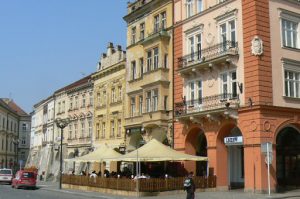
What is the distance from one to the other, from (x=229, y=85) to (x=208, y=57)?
291cm

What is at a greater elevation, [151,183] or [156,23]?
[156,23]

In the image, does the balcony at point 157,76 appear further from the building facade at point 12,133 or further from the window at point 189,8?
the building facade at point 12,133

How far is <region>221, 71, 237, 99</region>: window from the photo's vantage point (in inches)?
1253

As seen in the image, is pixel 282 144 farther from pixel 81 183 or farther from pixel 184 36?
pixel 81 183

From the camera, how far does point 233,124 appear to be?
31984mm

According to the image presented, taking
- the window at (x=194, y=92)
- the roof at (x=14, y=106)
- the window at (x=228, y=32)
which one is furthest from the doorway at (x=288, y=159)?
the roof at (x=14, y=106)

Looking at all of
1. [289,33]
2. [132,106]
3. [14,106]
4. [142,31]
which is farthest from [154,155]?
[14,106]

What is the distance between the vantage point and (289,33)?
105 feet

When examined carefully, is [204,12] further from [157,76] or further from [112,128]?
[112,128]

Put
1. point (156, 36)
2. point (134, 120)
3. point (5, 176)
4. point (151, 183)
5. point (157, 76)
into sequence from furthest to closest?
point (5, 176), point (134, 120), point (156, 36), point (157, 76), point (151, 183)

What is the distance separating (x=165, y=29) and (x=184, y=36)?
2.72m

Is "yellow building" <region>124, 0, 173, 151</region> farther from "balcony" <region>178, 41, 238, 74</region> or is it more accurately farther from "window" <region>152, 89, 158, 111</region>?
"balcony" <region>178, 41, 238, 74</region>

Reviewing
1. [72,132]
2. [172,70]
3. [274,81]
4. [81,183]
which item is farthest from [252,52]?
[72,132]

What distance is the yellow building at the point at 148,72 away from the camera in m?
38.6
